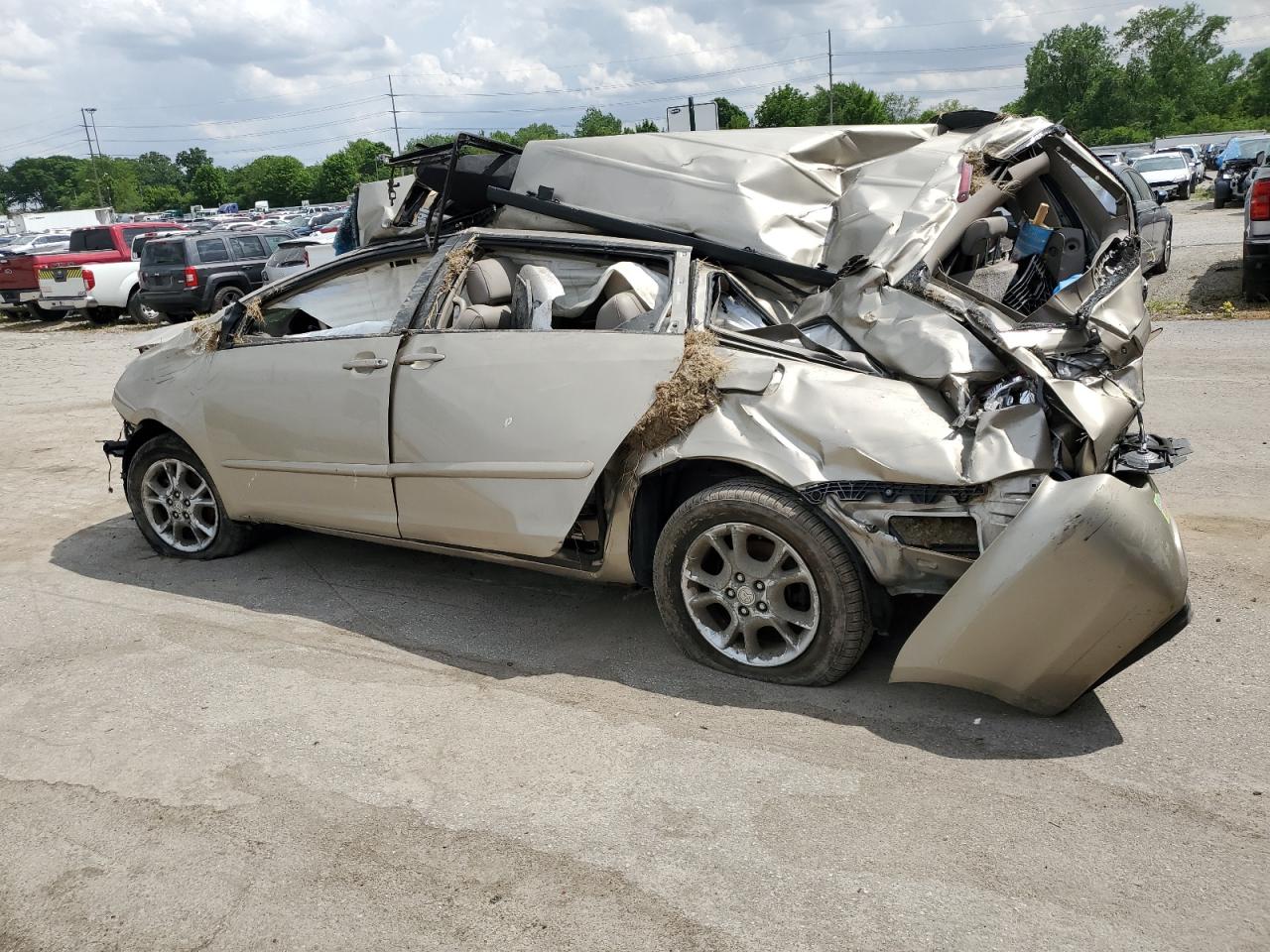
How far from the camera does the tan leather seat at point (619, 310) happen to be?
14.2 feet

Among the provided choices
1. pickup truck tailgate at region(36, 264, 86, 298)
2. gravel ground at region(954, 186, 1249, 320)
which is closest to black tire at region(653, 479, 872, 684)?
gravel ground at region(954, 186, 1249, 320)

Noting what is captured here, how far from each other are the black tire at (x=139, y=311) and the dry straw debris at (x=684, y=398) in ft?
61.2

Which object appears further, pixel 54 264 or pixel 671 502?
pixel 54 264

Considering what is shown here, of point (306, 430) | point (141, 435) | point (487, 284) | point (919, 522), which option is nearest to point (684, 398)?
point (919, 522)

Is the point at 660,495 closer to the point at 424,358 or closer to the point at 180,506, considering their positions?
the point at 424,358

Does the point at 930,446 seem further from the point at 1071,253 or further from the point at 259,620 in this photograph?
the point at 259,620

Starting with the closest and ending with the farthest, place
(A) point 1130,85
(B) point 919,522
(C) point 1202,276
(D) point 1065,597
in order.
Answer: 1. (D) point 1065,597
2. (B) point 919,522
3. (C) point 1202,276
4. (A) point 1130,85

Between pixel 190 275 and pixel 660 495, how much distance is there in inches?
669

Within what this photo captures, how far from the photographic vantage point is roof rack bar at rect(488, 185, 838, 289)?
4477 mm

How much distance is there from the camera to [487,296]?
4.78 meters

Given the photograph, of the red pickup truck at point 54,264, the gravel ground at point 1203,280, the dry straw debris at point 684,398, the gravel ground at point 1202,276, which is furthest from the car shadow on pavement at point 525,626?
the red pickup truck at point 54,264

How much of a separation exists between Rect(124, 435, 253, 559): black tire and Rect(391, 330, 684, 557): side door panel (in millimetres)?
1519

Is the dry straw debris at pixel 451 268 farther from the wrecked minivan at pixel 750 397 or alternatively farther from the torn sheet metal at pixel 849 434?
the torn sheet metal at pixel 849 434

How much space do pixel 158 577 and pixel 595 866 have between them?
365cm
